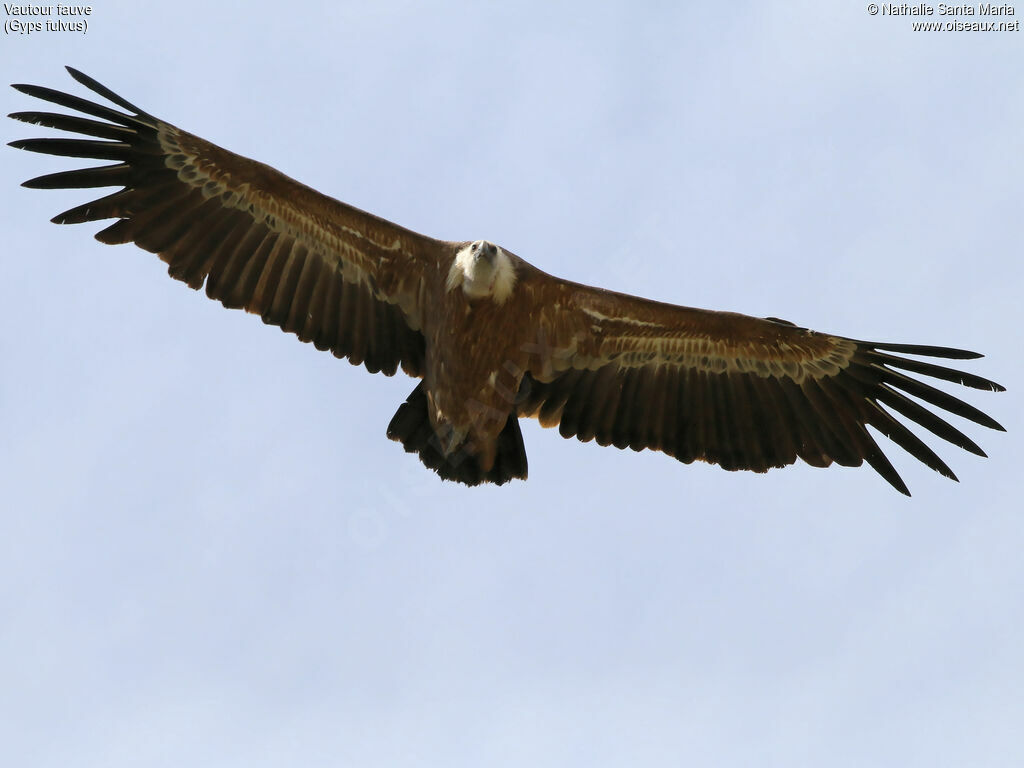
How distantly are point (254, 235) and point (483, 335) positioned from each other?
2.21 metres

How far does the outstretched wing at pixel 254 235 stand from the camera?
444 inches

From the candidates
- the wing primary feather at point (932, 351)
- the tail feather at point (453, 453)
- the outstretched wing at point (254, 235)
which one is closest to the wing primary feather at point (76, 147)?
the outstretched wing at point (254, 235)

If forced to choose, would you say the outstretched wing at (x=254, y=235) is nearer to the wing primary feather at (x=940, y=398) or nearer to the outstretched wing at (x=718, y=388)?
the outstretched wing at (x=718, y=388)

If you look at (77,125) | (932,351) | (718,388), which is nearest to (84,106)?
(77,125)

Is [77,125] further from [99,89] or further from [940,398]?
[940,398]

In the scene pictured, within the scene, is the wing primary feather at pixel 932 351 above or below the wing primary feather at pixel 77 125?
below

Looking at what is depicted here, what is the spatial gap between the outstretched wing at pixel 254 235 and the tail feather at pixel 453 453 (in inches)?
16.7

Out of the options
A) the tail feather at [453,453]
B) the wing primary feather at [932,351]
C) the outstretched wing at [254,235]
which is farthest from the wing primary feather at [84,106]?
the wing primary feather at [932,351]

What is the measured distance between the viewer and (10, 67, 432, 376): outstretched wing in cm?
1127

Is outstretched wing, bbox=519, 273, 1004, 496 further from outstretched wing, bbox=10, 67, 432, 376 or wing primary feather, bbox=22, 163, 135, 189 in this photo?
wing primary feather, bbox=22, 163, 135, 189

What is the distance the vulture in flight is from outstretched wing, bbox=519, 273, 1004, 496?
0.6 inches

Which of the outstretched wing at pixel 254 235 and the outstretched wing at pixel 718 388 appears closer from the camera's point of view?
the outstretched wing at pixel 254 235

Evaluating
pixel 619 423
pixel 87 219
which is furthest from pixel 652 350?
pixel 87 219

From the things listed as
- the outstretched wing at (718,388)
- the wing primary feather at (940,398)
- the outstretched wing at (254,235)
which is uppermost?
the outstretched wing at (254,235)
